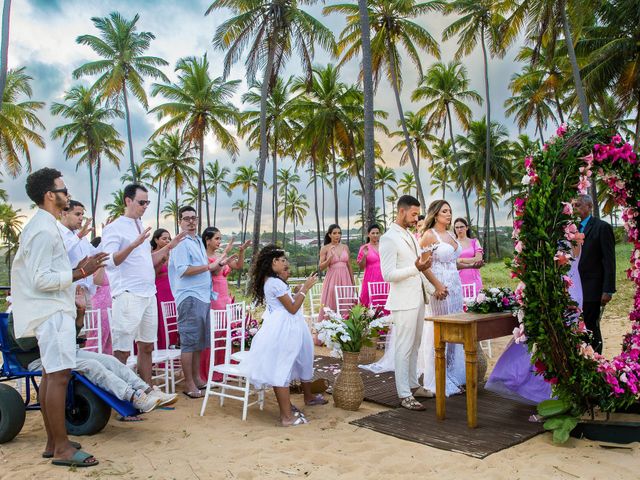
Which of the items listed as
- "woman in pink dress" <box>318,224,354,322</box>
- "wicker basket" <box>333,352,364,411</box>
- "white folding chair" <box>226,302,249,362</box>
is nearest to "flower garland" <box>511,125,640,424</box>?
"wicker basket" <box>333,352,364,411</box>

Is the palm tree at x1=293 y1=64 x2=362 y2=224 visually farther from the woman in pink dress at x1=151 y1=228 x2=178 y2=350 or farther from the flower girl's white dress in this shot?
the flower girl's white dress

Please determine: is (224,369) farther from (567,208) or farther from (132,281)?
(567,208)

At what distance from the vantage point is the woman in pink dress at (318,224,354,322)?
9227 millimetres

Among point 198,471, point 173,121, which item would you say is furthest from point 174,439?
point 173,121

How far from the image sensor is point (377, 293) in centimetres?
875

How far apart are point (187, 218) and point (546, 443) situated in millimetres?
4277

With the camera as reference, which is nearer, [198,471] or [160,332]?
[198,471]

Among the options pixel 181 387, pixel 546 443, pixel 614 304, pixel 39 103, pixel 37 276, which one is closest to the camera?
pixel 37 276

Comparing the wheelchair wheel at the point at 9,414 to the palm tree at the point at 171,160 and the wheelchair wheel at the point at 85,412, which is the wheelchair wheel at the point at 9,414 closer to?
the wheelchair wheel at the point at 85,412

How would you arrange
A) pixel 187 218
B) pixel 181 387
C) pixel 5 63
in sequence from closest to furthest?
pixel 187 218 < pixel 181 387 < pixel 5 63

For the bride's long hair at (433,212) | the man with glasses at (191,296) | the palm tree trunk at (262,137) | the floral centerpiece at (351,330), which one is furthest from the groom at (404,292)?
the palm tree trunk at (262,137)

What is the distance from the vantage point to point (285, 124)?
3028cm

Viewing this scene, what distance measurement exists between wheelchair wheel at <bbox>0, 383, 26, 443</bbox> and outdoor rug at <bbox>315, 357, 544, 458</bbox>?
295 centimetres

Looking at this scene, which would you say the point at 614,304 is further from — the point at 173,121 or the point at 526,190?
the point at 173,121
